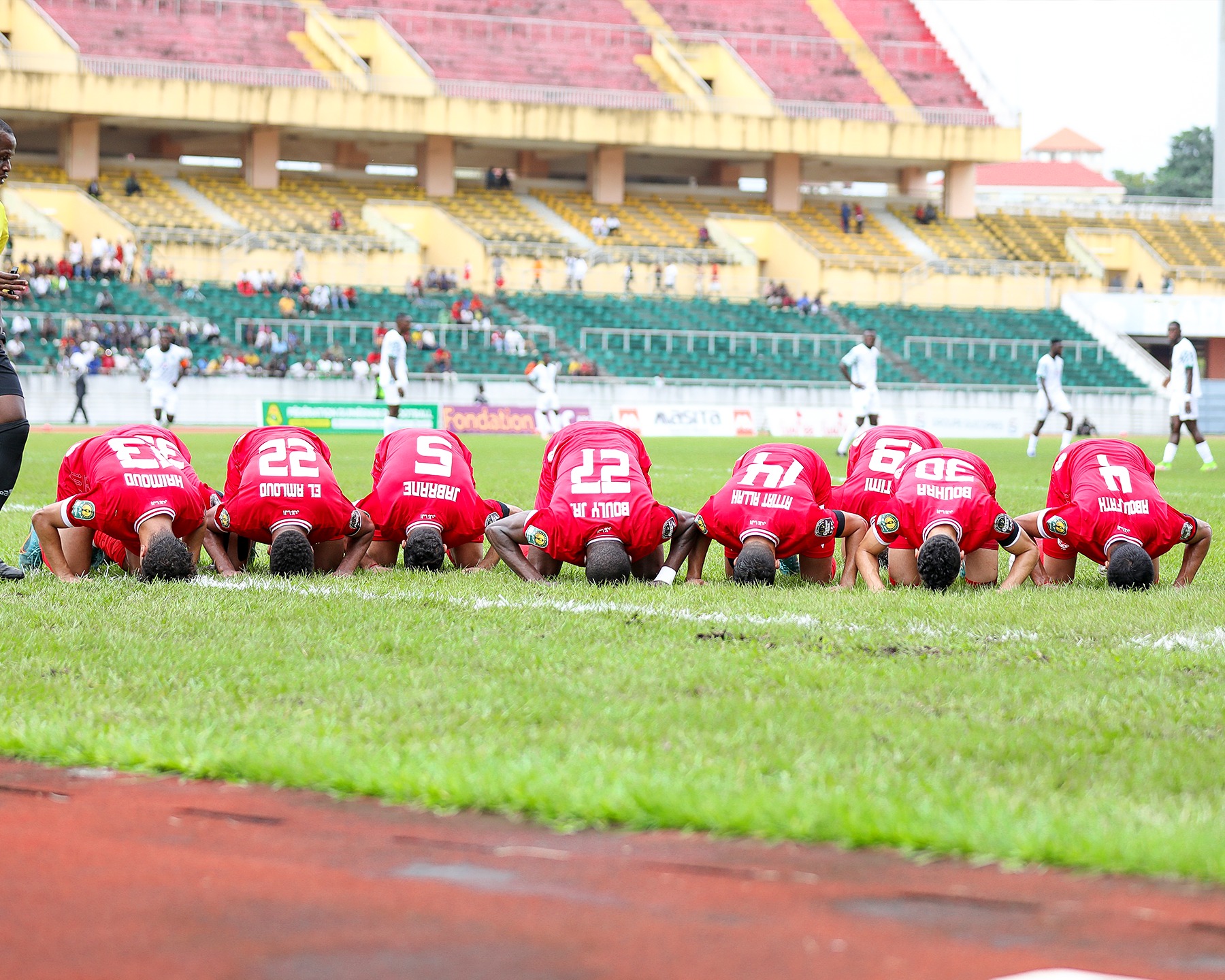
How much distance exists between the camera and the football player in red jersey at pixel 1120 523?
8.30 meters

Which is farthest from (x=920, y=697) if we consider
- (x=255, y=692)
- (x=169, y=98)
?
(x=169, y=98)

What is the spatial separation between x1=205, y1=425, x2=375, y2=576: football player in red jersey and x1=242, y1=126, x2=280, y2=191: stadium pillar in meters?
46.0

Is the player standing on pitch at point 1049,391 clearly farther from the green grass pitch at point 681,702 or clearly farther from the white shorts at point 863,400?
the green grass pitch at point 681,702

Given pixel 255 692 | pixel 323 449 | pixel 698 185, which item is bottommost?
pixel 255 692

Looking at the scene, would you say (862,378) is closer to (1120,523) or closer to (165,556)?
(1120,523)

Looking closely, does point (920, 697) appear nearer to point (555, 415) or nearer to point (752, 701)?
point (752, 701)

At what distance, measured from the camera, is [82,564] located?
8.61 metres

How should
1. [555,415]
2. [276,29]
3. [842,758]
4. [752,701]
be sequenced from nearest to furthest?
[842,758] < [752,701] < [555,415] < [276,29]

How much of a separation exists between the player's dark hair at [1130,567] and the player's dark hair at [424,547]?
11.7 ft

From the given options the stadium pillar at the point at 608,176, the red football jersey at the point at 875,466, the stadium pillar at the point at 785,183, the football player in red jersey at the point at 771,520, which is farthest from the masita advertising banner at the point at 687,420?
the football player in red jersey at the point at 771,520

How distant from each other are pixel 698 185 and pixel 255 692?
184ft

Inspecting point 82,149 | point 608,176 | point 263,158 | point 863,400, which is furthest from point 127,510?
point 608,176

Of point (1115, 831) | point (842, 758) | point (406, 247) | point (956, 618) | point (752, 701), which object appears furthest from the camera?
point (406, 247)

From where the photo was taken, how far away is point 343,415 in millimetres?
33344
